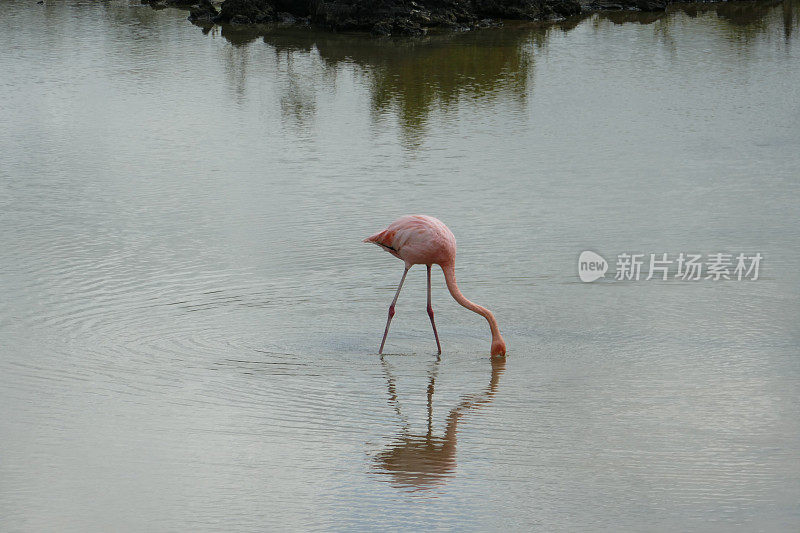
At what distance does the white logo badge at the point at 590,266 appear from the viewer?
8.11 m

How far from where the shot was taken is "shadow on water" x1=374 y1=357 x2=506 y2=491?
511 centimetres

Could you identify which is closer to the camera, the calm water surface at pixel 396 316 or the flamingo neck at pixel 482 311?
the calm water surface at pixel 396 316

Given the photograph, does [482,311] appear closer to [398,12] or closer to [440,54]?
[440,54]

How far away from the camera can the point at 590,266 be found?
835cm

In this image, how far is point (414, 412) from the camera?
19.5 feet

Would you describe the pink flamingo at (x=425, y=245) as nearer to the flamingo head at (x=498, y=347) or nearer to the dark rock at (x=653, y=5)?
the flamingo head at (x=498, y=347)

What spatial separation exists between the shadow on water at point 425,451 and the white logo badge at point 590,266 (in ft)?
6.70

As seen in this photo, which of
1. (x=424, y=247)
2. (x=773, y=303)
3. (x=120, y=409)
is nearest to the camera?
(x=120, y=409)

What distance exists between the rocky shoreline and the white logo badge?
1359 centimetres

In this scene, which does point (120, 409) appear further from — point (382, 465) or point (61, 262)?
point (61, 262)

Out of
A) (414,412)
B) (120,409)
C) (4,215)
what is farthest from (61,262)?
(414,412)

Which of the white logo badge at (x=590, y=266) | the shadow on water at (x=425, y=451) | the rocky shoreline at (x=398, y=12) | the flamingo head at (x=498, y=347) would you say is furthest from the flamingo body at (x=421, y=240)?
the rocky shoreline at (x=398, y=12)

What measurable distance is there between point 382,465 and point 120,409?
1556 millimetres

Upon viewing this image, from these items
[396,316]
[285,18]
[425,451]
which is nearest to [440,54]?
[285,18]
